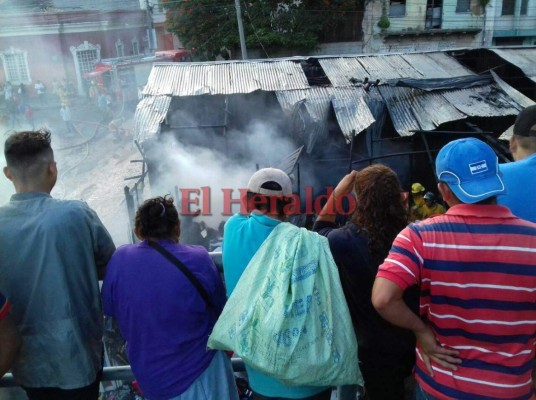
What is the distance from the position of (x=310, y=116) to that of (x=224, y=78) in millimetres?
2377

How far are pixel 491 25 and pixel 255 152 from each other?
21746mm

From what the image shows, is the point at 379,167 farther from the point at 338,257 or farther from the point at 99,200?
the point at 99,200

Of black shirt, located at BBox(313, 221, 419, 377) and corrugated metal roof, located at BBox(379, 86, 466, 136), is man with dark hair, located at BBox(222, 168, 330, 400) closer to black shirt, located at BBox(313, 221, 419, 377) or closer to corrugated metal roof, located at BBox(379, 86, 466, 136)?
black shirt, located at BBox(313, 221, 419, 377)

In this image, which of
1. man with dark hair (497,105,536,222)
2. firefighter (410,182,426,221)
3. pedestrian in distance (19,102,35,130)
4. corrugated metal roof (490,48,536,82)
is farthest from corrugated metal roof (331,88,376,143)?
pedestrian in distance (19,102,35,130)

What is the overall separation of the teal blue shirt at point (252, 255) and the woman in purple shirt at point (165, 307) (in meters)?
0.11

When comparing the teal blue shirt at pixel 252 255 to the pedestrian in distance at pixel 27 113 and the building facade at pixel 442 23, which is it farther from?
the building facade at pixel 442 23

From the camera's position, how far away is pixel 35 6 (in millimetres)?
25391

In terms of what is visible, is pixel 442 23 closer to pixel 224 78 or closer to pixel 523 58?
→ pixel 523 58

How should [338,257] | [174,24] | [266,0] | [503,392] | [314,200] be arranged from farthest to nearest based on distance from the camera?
[174,24]
[266,0]
[314,200]
[338,257]
[503,392]

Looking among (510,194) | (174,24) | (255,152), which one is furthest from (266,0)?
(510,194)

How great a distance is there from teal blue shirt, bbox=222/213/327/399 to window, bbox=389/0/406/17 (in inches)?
978

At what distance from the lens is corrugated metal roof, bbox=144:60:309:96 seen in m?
9.12

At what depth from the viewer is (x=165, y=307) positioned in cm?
185

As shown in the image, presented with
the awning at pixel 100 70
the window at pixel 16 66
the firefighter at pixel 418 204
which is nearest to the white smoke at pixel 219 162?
the firefighter at pixel 418 204
